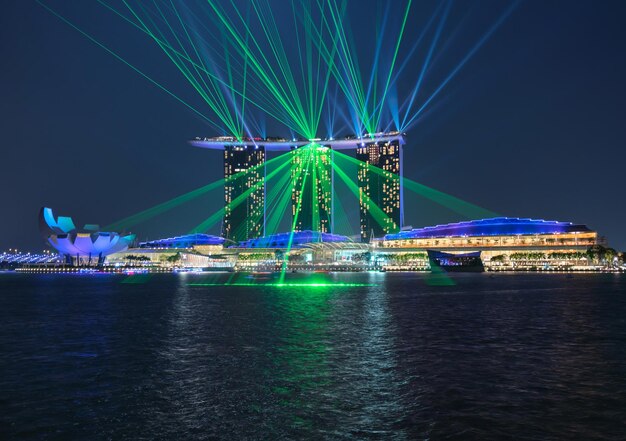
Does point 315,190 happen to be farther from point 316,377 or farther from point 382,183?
point 316,377

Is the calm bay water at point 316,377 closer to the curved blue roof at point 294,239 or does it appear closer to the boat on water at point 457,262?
the boat on water at point 457,262

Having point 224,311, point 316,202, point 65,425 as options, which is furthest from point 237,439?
point 316,202

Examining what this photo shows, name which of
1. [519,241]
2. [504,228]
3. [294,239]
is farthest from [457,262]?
[294,239]

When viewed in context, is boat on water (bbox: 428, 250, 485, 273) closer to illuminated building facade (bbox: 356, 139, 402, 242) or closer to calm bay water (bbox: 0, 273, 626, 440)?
illuminated building facade (bbox: 356, 139, 402, 242)

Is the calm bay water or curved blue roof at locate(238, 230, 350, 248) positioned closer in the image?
the calm bay water

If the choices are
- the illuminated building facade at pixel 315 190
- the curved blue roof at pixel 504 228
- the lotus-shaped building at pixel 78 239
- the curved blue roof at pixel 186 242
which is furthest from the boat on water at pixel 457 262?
the lotus-shaped building at pixel 78 239

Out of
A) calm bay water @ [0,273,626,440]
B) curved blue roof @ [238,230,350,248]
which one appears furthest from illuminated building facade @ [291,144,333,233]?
calm bay water @ [0,273,626,440]

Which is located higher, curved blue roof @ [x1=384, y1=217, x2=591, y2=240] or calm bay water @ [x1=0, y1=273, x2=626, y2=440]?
curved blue roof @ [x1=384, y1=217, x2=591, y2=240]
